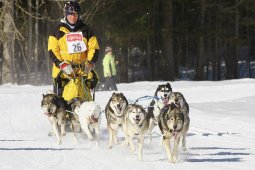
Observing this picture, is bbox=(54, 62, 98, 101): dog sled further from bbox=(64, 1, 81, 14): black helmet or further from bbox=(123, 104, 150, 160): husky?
bbox=(123, 104, 150, 160): husky

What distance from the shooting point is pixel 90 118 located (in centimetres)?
862

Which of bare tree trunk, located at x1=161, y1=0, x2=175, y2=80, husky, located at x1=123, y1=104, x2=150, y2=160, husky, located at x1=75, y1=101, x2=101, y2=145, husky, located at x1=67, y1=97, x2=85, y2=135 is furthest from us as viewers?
bare tree trunk, located at x1=161, y1=0, x2=175, y2=80

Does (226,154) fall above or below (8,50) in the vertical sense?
below

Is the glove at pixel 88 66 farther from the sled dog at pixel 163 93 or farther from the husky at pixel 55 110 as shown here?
the sled dog at pixel 163 93

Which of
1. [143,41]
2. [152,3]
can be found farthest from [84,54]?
[143,41]

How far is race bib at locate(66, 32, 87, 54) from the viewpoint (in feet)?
31.1

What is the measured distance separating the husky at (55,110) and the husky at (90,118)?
12.6 inches

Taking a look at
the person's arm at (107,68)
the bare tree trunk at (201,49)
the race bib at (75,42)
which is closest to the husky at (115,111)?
the race bib at (75,42)

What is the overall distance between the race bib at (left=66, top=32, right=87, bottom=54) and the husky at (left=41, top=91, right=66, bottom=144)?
823 millimetres

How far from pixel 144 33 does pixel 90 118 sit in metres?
25.2

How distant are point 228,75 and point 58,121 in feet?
103

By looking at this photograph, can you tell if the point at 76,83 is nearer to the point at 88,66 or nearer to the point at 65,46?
the point at 88,66

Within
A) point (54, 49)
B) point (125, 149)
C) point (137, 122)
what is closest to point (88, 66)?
point (54, 49)

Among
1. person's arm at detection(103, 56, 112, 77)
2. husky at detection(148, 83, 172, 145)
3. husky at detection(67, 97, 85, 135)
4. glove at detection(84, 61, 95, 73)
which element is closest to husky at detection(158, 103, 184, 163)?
husky at detection(148, 83, 172, 145)
